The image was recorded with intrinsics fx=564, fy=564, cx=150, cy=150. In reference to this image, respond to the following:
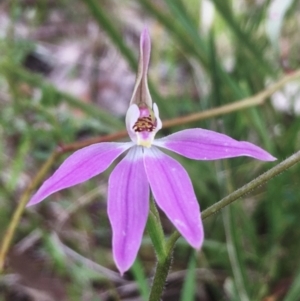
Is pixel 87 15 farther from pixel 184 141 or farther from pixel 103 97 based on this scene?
pixel 184 141

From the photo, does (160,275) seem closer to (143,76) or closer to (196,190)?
(143,76)

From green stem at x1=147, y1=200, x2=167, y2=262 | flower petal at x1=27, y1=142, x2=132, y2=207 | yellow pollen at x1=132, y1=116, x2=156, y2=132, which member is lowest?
green stem at x1=147, y1=200, x2=167, y2=262

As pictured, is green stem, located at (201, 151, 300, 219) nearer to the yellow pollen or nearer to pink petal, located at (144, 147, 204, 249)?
pink petal, located at (144, 147, 204, 249)

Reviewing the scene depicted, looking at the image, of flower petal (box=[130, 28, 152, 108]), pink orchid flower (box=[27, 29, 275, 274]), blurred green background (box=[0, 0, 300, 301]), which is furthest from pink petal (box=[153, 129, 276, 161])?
blurred green background (box=[0, 0, 300, 301])

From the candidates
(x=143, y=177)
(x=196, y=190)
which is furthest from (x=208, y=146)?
(x=196, y=190)

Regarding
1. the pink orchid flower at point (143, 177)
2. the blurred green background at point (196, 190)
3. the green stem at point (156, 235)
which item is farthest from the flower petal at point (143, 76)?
the blurred green background at point (196, 190)

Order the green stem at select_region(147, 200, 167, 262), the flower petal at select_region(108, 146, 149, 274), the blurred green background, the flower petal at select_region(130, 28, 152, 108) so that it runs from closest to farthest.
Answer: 1. the flower petal at select_region(108, 146, 149, 274)
2. the green stem at select_region(147, 200, 167, 262)
3. the flower petal at select_region(130, 28, 152, 108)
4. the blurred green background
